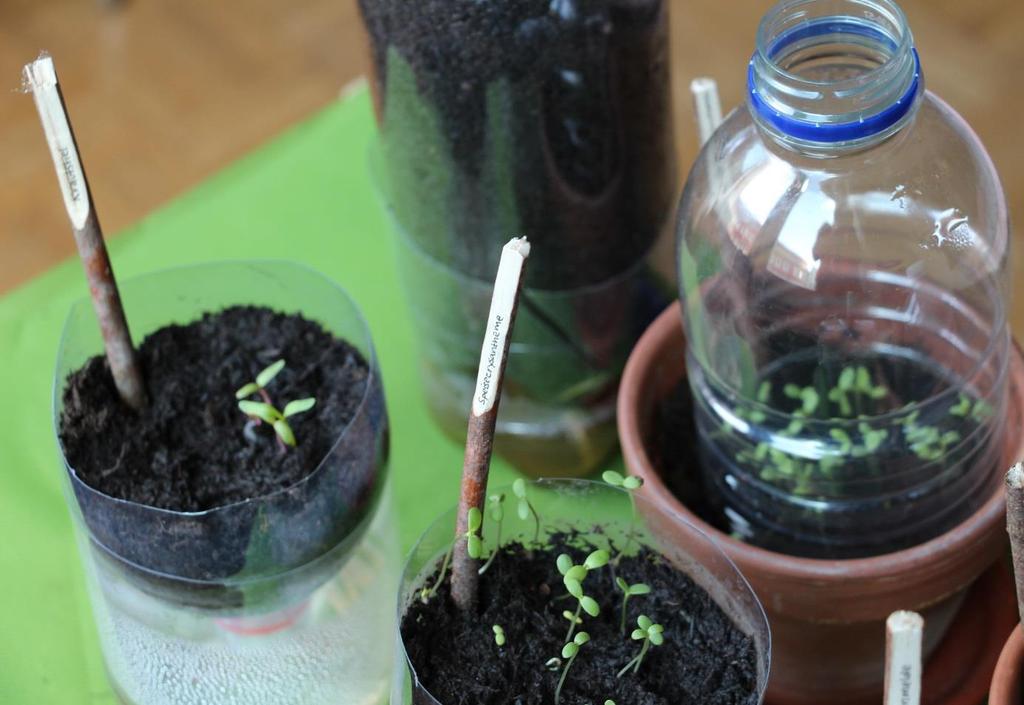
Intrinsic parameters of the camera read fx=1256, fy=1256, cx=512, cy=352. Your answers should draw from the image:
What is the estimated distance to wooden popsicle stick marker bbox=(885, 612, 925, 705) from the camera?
0.54m

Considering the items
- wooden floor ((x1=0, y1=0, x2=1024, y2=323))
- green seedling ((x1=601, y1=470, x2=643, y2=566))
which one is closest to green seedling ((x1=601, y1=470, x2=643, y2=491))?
green seedling ((x1=601, y1=470, x2=643, y2=566))

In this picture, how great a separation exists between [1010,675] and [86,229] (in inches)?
22.5

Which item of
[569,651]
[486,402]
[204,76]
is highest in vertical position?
[486,402]

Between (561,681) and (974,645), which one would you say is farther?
(974,645)

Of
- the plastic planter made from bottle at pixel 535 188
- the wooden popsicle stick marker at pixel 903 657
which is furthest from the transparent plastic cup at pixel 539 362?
the wooden popsicle stick marker at pixel 903 657

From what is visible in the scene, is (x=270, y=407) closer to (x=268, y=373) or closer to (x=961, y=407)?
(x=268, y=373)

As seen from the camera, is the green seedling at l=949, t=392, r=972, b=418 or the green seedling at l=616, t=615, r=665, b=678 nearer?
the green seedling at l=616, t=615, r=665, b=678

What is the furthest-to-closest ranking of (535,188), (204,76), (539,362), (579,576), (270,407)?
(204,76) → (539,362) → (535,188) → (270,407) → (579,576)

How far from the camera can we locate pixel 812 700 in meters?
0.82

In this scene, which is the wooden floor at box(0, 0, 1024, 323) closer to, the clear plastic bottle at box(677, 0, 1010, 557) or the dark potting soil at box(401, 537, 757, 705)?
the clear plastic bottle at box(677, 0, 1010, 557)

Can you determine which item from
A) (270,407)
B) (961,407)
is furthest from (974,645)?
(270,407)

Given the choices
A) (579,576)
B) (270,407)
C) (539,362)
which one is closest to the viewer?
(579,576)

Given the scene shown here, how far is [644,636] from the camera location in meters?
0.66

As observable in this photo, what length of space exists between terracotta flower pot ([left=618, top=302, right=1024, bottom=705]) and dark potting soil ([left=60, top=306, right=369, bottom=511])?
0.19 metres
